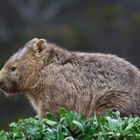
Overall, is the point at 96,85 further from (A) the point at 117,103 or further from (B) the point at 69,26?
(B) the point at 69,26

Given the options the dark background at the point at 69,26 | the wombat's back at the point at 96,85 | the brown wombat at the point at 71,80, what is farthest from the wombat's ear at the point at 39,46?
the dark background at the point at 69,26

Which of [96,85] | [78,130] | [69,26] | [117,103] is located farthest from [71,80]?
[69,26]

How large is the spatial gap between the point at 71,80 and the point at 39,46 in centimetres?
85

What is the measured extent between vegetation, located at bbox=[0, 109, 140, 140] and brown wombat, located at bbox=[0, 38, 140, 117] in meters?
2.61

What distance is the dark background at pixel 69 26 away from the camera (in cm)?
3002

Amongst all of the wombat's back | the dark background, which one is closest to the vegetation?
the wombat's back

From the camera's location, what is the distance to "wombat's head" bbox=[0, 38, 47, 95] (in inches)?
501

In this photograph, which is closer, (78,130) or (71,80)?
(78,130)

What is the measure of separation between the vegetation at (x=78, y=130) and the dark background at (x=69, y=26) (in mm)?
19186

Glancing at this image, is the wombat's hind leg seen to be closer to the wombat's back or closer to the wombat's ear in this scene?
the wombat's back

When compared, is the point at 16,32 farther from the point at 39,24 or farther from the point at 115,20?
the point at 115,20

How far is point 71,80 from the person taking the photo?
12453mm

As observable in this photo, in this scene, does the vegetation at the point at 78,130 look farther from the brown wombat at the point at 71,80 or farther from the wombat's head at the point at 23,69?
the wombat's head at the point at 23,69

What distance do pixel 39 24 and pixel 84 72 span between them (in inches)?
782
